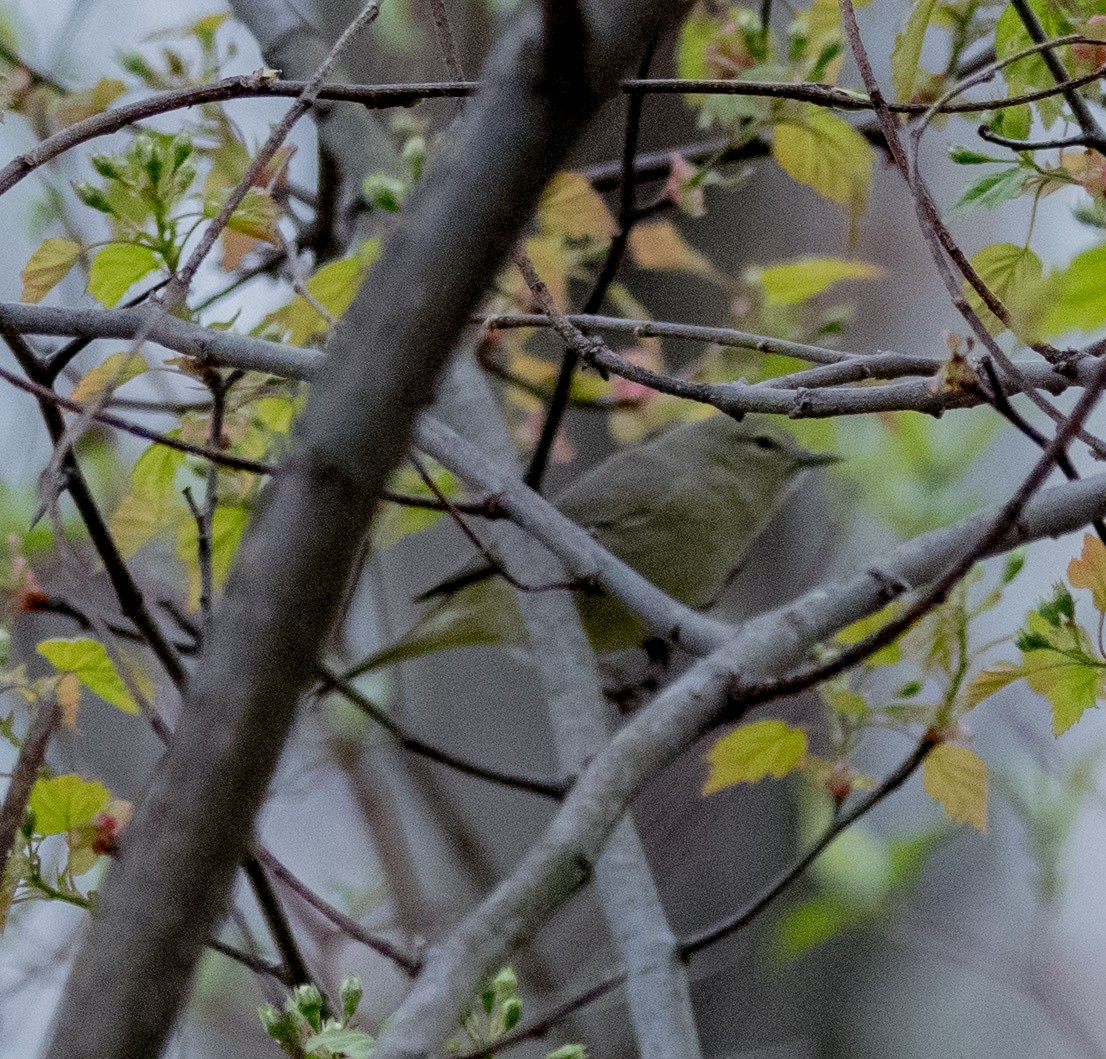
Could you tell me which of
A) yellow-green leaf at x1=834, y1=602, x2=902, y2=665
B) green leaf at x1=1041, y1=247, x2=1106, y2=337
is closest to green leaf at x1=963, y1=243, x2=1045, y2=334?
green leaf at x1=1041, y1=247, x2=1106, y2=337

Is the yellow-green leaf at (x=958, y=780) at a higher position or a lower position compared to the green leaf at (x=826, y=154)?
lower

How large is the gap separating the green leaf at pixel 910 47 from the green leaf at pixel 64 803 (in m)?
0.94

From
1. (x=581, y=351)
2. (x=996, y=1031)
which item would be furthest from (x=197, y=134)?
(x=996, y=1031)

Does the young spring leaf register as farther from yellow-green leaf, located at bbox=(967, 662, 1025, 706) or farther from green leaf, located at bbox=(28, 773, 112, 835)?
green leaf, located at bbox=(28, 773, 112, 835)

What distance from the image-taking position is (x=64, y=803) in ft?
3.98

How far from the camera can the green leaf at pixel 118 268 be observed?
4.25 ft

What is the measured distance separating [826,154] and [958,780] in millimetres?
781

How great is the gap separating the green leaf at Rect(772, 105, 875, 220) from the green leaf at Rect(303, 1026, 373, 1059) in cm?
118

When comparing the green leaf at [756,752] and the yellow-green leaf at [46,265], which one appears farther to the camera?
the green leaf at [756,752]

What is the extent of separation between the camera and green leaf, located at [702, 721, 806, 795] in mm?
1457

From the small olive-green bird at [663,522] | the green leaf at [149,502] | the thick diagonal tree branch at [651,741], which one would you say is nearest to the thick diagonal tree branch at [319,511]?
the thick diagonal tree branch at [651,741]

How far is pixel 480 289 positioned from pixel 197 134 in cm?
176

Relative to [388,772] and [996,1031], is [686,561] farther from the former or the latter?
[996,1031]

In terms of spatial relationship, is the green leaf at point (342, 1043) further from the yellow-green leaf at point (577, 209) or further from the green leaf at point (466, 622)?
the green leaf at point (466, 622)
